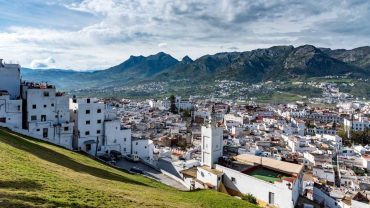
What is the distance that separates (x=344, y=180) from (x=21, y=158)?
40.1 metres

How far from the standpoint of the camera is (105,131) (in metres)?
39.8

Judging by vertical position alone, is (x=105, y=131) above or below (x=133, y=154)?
above

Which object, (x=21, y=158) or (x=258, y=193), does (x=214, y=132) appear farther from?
(x=21, y=158)

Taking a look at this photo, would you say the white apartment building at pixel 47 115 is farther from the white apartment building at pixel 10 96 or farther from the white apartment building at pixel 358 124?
the white apartment building at pixel 358 124

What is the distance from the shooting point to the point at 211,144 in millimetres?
35469

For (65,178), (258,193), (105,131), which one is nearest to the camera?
(65,178)

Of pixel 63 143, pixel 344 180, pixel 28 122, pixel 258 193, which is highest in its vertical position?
pixel 28 122

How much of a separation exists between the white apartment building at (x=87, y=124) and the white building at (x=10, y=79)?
5.75 metres

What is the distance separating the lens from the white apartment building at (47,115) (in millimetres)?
35562

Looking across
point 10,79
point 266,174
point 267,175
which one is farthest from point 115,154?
point 267,175

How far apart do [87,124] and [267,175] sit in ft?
65.3

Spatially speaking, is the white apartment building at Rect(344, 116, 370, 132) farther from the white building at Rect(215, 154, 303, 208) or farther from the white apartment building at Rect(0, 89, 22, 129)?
the white apartment building at Rect(0, 89, 22, 129)

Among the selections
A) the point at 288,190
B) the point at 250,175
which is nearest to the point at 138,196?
the point at 288,190

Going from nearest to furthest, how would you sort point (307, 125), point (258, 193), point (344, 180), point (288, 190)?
point (288, 190) → point (258, 193) → point (344, 180) → point (307, 125)
